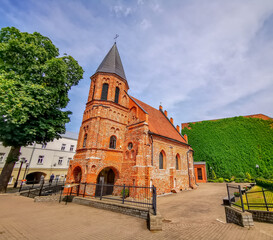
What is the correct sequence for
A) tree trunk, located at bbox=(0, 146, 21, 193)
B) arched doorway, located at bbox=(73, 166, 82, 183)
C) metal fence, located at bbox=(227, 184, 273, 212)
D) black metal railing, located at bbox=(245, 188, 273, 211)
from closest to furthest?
metal fence, located at bbox=(227, 184, 273, 212)
black metal railing, located at bbox=(245, 188, 273, 211)
tree trunk, located at bbox=(0, 146, 21, 193)
arched doorway, located at bbox=(73, 166, 82, 183)

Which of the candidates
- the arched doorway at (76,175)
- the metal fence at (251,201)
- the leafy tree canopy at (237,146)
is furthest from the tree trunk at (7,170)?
the leafy tree canopy at (237,146)

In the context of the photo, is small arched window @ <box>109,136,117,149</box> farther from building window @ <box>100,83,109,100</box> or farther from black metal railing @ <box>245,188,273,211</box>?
black metal railing @ <box>245,188,273,211</box>

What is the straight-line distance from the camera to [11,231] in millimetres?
5027

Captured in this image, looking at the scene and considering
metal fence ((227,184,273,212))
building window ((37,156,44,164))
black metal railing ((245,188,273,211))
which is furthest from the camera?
building window ((37,156,44,164))

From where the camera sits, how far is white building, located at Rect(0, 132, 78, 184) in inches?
991

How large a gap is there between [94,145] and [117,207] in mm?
7067

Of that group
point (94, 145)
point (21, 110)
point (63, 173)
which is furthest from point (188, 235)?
point (63, 173)

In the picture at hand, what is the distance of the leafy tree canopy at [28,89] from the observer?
11422 mm

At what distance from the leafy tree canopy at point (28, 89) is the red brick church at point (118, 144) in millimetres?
3483

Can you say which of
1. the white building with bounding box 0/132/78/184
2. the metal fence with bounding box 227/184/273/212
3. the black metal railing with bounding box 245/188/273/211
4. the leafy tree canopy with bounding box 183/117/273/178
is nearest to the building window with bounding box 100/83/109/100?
the metal fence with bounding box 227/184/273/212

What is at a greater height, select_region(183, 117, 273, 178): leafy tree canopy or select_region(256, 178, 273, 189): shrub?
select_region(183, 117, 273, 178): leafy tree canopy

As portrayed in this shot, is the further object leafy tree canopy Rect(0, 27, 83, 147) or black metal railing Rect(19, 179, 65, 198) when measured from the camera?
black metal railing Rect(19, 179, 65, 198)

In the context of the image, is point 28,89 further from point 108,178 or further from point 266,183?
point 266,183

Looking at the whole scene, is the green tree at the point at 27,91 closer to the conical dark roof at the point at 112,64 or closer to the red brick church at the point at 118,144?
the red brick church at the point at 118,144
